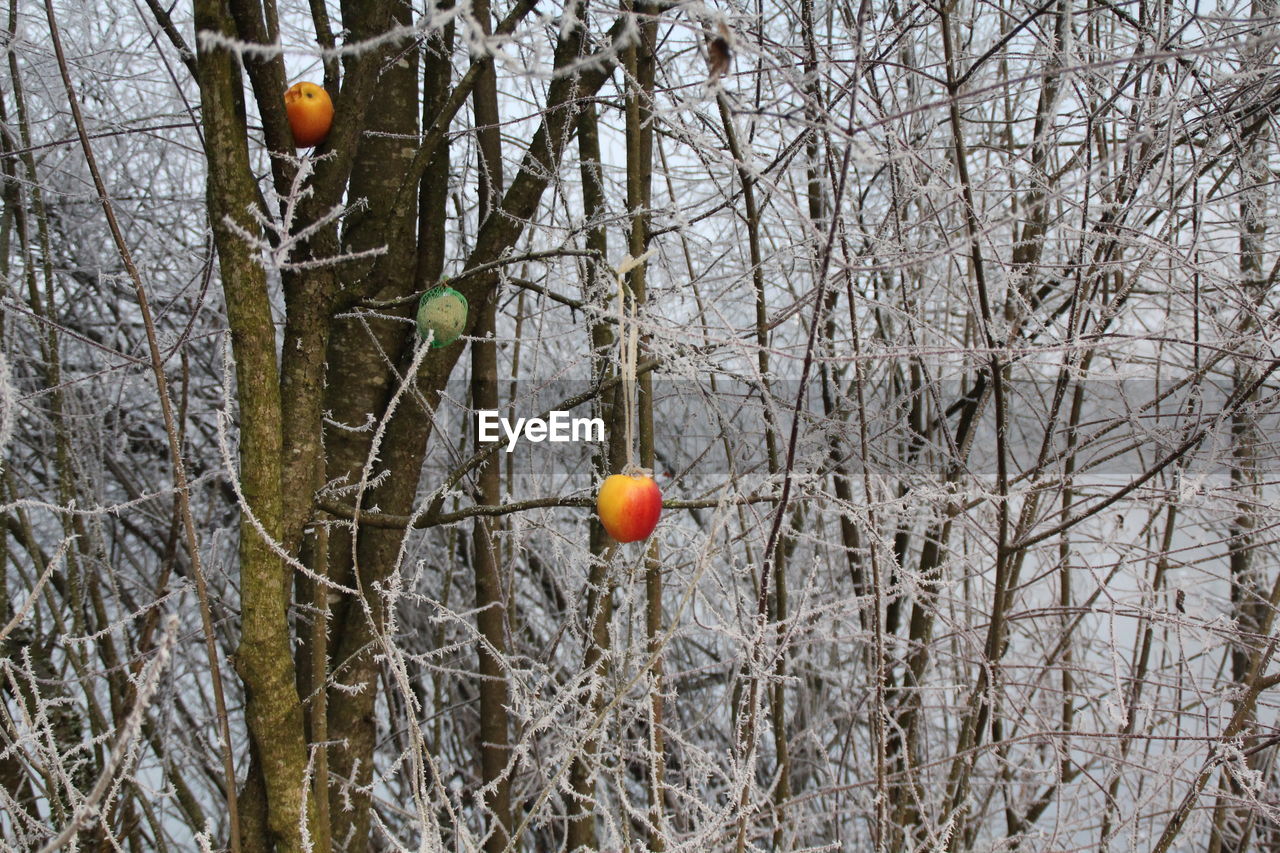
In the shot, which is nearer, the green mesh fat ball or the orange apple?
the orange apple

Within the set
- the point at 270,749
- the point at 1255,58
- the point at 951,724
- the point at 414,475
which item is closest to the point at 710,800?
the point at 951,724

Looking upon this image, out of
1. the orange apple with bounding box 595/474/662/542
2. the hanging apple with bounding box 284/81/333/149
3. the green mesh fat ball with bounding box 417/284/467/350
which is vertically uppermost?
the hanging apple with bounding box 284/81/333/149

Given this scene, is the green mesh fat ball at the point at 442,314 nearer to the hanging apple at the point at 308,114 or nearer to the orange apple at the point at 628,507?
the hanging apple at the point at 308,114

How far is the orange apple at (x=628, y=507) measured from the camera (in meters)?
1.15

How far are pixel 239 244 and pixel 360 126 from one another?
0.95ft

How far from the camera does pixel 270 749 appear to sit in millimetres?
1213

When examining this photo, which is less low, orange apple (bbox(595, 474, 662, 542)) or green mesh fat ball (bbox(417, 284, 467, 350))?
green mesh fat ball (bbox(417, 284, 467, 350))

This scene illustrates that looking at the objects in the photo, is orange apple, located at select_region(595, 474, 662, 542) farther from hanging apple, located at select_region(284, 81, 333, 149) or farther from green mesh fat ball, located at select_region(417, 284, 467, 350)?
hanging apple, located at select_region(284, 81, 333, 149)

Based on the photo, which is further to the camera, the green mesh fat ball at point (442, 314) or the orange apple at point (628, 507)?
the green mesh fat ball at point (442, 314)

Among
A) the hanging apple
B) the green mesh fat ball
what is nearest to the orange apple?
the green mesh fat ball

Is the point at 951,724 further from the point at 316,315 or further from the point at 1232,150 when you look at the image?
the point at 316,315

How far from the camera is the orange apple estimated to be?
115cm

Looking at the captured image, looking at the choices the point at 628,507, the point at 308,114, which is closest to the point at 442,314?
the point at 308,114

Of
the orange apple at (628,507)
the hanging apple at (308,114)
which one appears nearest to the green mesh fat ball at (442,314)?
the hanging apple at (308,114)
